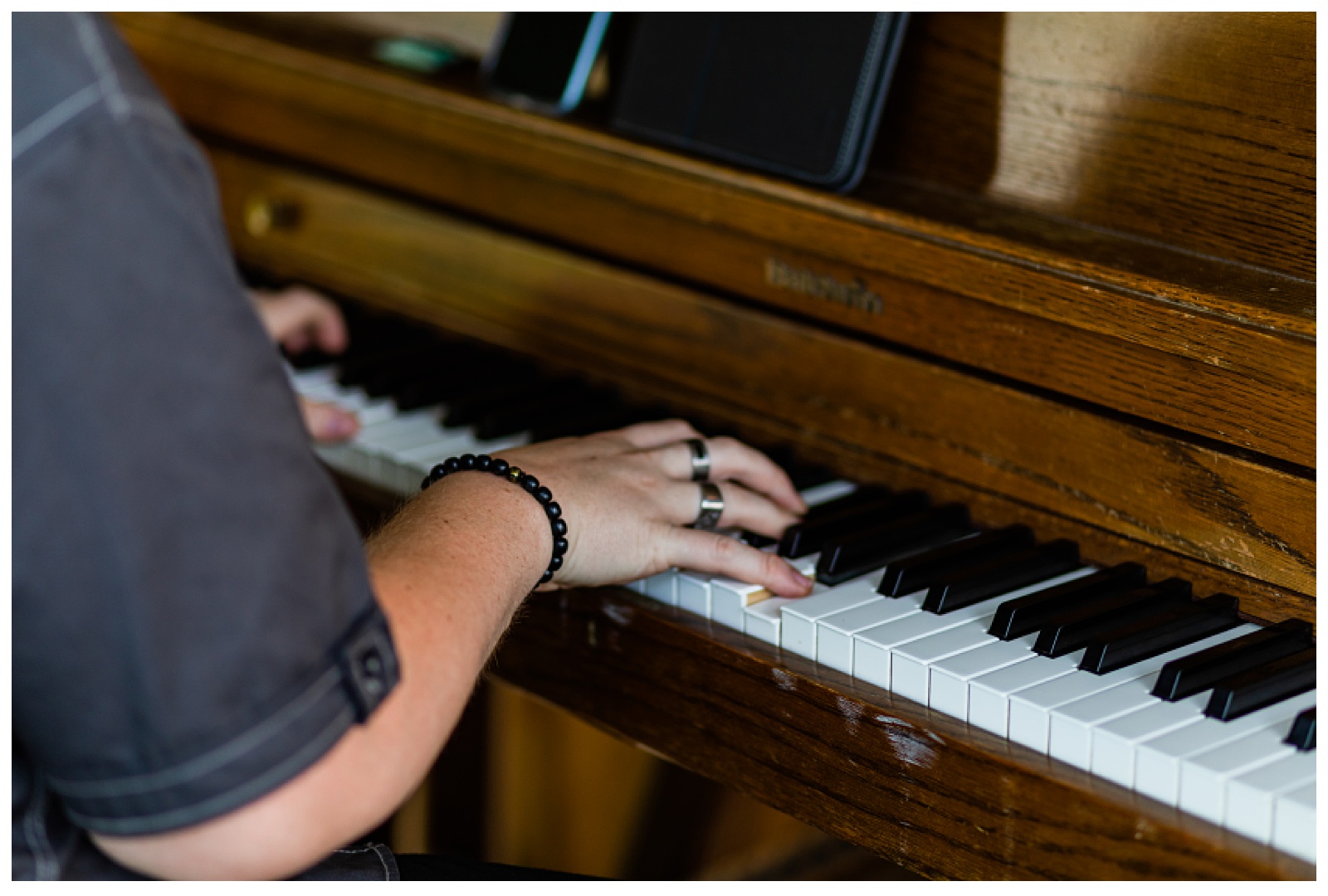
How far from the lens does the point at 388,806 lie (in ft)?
3.09

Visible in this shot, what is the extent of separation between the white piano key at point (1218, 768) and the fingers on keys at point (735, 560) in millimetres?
377

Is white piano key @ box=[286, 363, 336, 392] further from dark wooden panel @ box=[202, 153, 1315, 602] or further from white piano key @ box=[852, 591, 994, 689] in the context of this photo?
white piano key @ box=[852, 591, 994, 689]

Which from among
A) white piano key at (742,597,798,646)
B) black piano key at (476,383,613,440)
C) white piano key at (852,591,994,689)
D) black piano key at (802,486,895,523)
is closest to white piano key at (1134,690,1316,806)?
white piano key at (852,591,994,689)

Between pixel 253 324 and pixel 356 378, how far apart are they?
3.34 ft

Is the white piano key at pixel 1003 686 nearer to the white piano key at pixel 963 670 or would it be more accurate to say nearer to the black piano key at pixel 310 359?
the white piano key at pixel 963 670

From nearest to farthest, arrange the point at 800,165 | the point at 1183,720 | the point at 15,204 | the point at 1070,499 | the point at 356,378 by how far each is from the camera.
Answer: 1. the point at 15,204
2. the point at 1183,720
3. the point at 1070,499
4. the point at 800,165
5. the point at 356,378

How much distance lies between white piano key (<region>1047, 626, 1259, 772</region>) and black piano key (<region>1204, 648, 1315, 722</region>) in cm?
4

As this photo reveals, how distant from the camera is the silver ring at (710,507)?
4.38 ft
